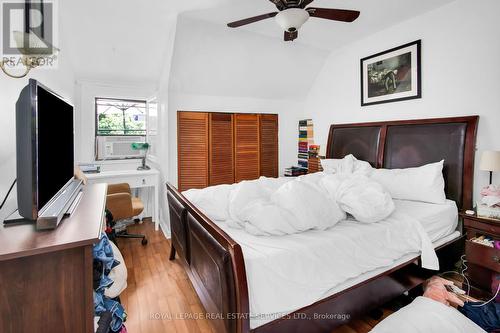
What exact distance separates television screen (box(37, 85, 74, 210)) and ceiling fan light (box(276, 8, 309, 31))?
1.57 meters

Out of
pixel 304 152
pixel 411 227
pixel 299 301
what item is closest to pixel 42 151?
pixel 299 301

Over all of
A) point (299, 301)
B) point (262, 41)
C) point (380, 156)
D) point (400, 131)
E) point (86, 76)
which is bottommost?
point (299, 301)

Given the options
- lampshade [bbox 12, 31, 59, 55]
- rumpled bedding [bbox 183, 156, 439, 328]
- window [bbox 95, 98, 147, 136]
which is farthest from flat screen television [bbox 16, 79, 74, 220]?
window [bbox 95, 98, 147, 136]

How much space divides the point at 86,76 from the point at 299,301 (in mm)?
3761

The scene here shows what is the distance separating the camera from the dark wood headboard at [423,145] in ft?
7.82

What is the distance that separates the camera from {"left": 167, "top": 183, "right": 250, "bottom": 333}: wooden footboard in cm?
120

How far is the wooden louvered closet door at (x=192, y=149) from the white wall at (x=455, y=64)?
91.3 inches

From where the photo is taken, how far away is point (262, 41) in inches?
132

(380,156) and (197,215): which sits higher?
(380,156)

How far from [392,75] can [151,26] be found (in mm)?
2877

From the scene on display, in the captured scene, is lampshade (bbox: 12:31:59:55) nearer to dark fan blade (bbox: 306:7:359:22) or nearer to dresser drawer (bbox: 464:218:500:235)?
dark fan blade (bbox: 306:7:359:22)

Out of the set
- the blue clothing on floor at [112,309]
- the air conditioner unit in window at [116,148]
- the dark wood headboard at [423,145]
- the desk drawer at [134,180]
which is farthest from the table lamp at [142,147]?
the dark wood headboard at [423,145]

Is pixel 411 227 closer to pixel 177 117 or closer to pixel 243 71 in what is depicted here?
pixel 243 71

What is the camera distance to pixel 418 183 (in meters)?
2.44
